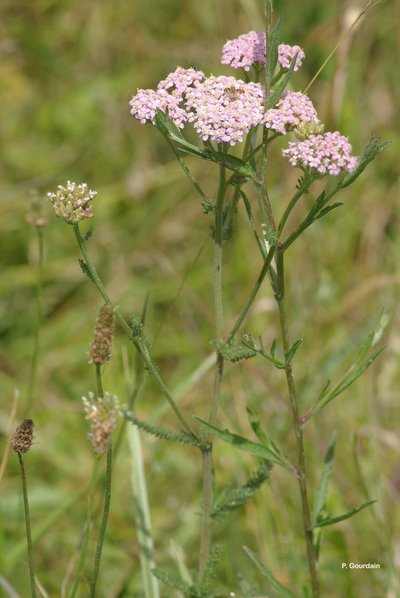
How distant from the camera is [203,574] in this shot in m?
1.83

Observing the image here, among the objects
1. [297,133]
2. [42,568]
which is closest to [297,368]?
[42,568]

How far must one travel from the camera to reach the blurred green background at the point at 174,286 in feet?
9.11

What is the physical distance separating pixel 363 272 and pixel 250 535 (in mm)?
1590

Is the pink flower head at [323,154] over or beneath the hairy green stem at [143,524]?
over

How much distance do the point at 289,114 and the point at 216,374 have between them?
58cm

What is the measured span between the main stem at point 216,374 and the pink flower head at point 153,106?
0.14 metres

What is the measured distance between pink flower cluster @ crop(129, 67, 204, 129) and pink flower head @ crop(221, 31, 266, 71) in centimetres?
9

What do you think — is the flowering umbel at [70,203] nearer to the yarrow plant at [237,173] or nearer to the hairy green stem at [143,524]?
the yarrow plant at [237,173]

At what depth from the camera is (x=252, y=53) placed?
1779mm

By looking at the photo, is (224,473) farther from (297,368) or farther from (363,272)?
(363,272)

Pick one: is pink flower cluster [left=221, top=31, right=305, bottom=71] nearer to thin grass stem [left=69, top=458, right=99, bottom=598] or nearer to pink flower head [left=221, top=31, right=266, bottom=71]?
pink flower head [left=221, top=31, right=266, bottom=71]

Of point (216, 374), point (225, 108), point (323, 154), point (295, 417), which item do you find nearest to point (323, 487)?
point (295, 417)

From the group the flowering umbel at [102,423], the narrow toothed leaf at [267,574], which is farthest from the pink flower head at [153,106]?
the narrow toothed leaf at [267,574]

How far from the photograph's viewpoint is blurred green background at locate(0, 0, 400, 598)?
2775 mm
